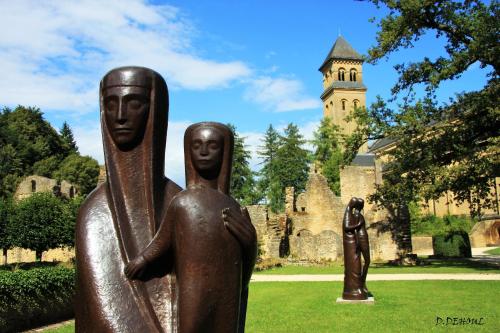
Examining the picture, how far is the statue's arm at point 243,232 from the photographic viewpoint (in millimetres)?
2326

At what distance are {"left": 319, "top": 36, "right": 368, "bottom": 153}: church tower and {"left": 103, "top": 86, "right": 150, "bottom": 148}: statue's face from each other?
76.2 metres

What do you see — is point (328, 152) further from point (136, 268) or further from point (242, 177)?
point (136, 268)

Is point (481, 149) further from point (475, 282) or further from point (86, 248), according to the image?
point (86, 248)

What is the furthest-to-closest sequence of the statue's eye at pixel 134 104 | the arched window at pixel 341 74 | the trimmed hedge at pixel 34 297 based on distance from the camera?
the arched window at pixel 341 74 < the trimmed hedge at pixel 34 297 < the statue's eye at pixel 134 104

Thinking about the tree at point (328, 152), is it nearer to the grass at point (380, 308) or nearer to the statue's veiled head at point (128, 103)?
the grass at point (380, 308)

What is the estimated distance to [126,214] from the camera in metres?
2.54

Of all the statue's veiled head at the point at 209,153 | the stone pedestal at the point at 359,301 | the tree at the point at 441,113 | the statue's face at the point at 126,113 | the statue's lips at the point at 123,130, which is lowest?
the stone pedestal at the point at 359,301

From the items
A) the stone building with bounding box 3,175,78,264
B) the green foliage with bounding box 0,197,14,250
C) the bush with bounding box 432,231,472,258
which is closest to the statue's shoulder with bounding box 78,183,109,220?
the green foliage with bounding box 0,197,14,250

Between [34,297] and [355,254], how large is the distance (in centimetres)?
758

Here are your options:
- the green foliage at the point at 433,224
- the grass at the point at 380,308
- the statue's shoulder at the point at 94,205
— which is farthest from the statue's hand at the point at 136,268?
the green foliage at the point at 433,224

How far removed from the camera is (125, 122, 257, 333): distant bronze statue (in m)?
2.23

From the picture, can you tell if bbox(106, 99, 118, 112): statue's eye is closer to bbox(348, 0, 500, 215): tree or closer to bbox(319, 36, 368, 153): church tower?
bbox(348, 0, 500, 215): tree

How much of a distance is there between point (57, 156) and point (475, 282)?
4959 centimetres

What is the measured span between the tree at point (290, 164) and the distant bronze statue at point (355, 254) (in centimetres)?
4036
